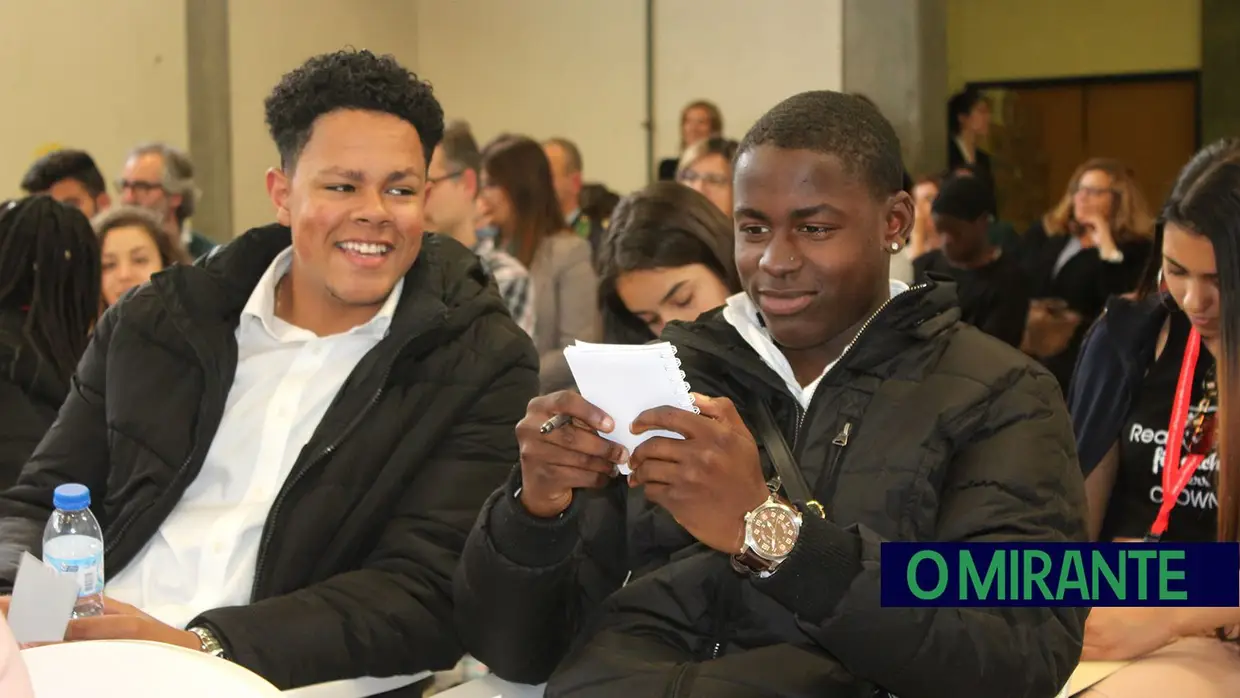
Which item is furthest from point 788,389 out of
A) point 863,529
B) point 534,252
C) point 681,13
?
point 681,13

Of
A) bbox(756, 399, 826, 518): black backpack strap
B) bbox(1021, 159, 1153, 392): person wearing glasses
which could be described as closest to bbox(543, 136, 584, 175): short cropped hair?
bbox(1021, 159, 1153, 392): person wearing glasses

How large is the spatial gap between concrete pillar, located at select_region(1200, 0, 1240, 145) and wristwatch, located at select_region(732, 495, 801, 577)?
1036 cm

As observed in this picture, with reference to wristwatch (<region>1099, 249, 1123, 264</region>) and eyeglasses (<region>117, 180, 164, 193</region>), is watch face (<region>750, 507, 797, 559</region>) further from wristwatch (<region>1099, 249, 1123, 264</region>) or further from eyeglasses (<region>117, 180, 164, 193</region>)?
eyeglasses (<region>117, 180, 164, 193</region>)

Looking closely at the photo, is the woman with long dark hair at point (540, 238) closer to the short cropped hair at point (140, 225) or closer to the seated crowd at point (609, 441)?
the short cropped hair at point (140, 225)

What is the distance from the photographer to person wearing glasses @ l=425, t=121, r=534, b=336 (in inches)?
189

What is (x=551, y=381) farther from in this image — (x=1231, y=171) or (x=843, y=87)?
(x=843, y=87)

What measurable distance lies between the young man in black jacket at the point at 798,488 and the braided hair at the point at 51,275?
5.75 ft

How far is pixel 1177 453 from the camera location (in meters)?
2.85

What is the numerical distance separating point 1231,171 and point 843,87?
5.55 m

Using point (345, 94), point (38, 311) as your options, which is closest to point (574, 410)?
point (345, 94)

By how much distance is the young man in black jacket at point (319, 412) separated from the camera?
245cm

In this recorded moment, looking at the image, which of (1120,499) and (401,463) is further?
(1120,499)

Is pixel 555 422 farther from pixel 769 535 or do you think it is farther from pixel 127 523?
pixel 127 523

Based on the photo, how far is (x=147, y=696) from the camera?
4.79 feet
